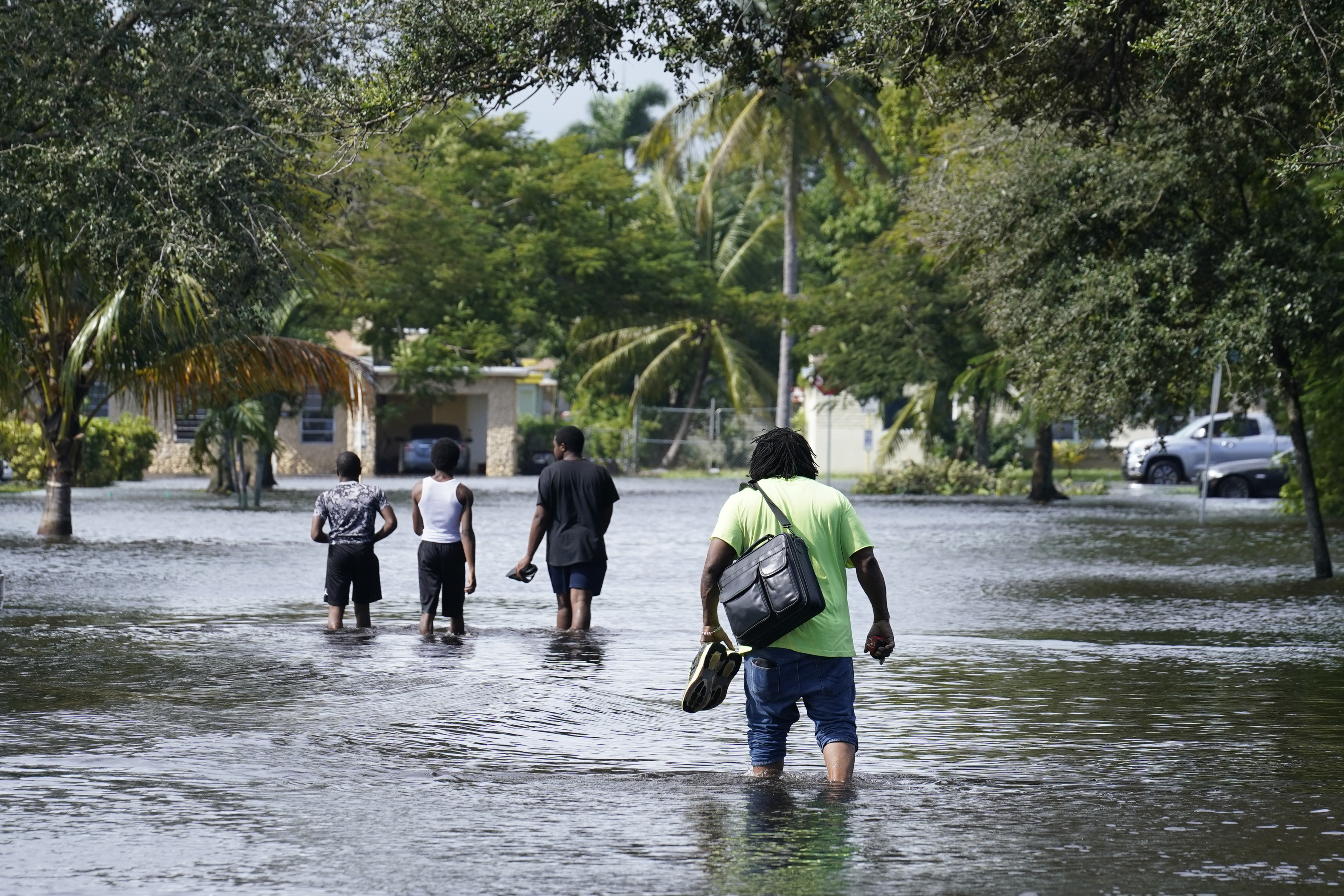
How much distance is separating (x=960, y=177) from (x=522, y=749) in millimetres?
20821

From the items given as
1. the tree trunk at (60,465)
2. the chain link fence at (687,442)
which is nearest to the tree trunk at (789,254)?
the chain link fence at (687,442)

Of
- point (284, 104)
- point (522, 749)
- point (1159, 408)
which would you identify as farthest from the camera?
point (1159, 408)

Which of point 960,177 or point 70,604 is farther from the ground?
point 960,177

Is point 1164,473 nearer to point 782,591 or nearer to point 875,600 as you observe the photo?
point 875,600

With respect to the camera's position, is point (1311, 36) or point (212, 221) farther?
point (212, 221)

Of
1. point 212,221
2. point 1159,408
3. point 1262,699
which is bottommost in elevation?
point 1262,699

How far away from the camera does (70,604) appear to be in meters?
15.8

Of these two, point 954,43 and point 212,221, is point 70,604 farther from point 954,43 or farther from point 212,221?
point 954,43

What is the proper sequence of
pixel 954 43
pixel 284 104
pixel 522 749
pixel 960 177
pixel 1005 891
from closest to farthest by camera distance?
1. pixel 1005 891
2. pixel 522 749
3. pixel 954 43
4. pixel 284 104
5. pixel 960 177

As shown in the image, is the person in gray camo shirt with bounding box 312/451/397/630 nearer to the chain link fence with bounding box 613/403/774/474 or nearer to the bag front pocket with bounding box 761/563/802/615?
the bag front pocket with bounding box 761/563/802/615

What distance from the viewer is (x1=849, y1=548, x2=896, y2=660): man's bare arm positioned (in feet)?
24.0

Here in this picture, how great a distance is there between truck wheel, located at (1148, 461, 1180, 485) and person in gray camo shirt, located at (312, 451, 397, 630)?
37.3m

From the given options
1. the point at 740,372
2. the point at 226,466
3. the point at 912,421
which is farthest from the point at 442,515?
the point at 740,372

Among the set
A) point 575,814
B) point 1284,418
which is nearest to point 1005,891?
point 575,814
